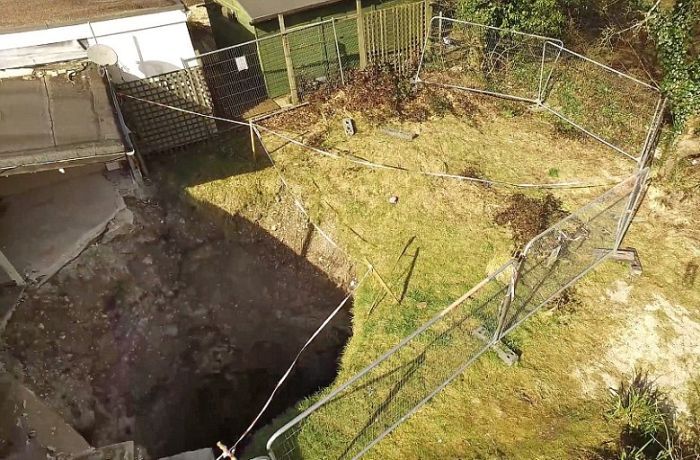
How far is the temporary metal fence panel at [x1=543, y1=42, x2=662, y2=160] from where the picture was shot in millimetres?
11219

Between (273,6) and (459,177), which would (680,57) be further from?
(273,6)

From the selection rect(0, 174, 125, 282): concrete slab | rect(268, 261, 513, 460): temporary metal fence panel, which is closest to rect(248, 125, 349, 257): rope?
rect(268, 261, 513, 460): temporary metal fence panel

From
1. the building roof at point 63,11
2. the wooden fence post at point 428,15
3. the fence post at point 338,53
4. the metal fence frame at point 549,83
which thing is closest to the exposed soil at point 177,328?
the building roof at point 63,11

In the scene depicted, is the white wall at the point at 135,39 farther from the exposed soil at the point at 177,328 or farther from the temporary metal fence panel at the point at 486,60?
the temporary metal fence panel at the point at 486,60

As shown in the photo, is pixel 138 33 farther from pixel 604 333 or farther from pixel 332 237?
pixel 604 333

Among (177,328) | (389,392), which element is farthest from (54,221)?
(389,392)

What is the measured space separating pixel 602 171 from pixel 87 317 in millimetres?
11550

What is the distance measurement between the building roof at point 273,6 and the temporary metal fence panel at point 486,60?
3.50 metres

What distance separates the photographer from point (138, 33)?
989 centimetres

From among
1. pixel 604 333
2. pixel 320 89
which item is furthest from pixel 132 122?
pixel 604 333

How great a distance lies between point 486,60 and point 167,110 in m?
8.84

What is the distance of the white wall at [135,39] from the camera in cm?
923

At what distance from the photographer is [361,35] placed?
12.6 metres

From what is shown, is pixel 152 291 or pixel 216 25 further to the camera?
pixel 216 25
